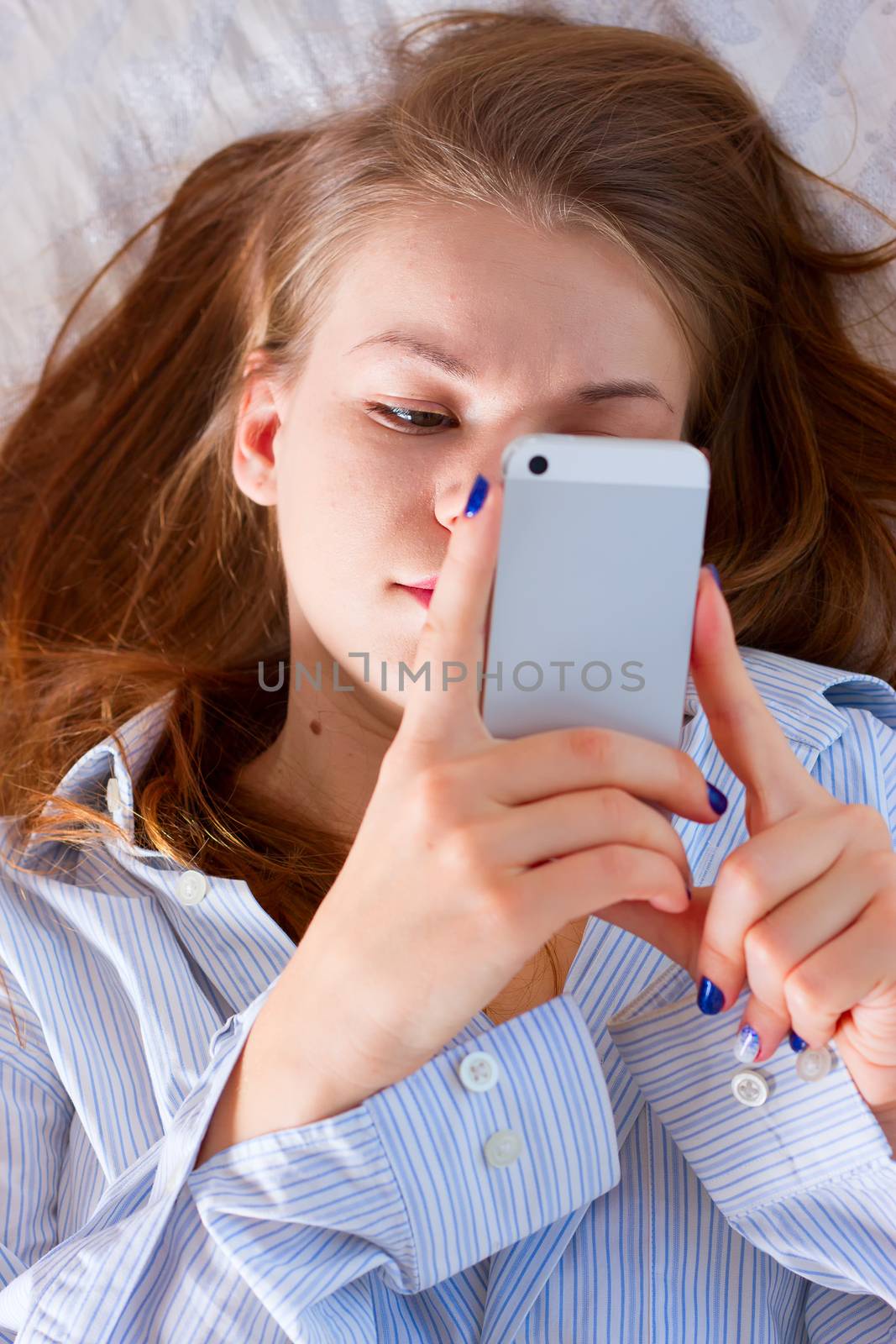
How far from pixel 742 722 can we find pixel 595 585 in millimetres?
137

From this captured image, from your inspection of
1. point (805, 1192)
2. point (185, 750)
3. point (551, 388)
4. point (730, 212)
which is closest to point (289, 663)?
point (185, 750)

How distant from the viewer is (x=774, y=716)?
128 centimetres

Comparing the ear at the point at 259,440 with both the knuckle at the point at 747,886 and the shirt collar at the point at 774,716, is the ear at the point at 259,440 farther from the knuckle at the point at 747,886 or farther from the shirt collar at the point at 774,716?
the knuckle at the point at 747,886

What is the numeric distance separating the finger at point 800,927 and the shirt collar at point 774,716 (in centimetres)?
41

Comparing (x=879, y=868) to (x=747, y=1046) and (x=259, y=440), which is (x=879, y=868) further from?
(x=259, y=440)

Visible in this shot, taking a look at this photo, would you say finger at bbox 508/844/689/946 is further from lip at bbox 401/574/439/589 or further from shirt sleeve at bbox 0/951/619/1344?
lip at bbox 401/574/439/589

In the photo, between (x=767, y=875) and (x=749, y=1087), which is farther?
(x=749, y=1087)

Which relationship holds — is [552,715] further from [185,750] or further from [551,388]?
[185,750]

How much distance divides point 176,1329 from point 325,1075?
0.23m

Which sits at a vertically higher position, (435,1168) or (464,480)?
(464,480)

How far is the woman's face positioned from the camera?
1102 mm

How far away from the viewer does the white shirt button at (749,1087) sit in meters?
0.96

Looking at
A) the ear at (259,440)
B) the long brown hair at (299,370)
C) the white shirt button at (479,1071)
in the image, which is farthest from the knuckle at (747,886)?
the ear at (259,440)

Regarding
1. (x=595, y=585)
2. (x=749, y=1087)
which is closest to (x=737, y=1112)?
(x=749, y=1087)
